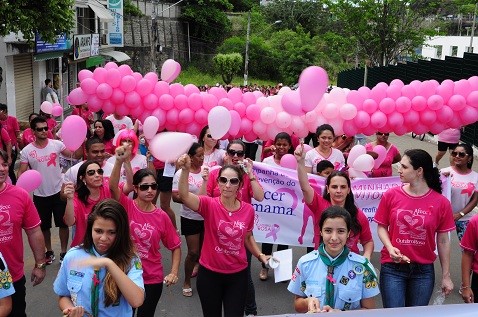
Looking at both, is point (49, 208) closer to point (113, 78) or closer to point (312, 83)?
point (113, 78)

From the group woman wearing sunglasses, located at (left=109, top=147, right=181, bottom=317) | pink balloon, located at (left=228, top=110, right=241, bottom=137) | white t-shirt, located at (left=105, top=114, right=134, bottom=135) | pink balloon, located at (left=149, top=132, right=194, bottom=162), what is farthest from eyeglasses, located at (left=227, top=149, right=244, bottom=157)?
white t-shirt, located at (left=105, top=114, right=134, bottom=135)

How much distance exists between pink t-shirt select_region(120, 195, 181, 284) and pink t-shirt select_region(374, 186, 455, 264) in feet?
5.13

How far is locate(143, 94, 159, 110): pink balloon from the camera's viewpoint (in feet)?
23.4

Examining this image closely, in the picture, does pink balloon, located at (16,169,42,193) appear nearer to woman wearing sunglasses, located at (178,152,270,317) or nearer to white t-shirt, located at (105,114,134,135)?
woman wearing sunglasses, located at (178,152,270,317)

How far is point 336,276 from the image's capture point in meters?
2.99

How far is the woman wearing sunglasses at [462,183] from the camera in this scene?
542cm

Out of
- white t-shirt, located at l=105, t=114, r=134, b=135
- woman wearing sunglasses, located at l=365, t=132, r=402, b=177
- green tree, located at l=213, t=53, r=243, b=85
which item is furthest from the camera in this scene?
green tree, located at l=213, t=53, r=243, b=85

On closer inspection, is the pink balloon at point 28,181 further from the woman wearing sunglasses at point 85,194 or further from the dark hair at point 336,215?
the dark hair at point 336,215

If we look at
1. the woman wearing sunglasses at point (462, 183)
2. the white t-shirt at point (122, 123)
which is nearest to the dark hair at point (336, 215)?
the woman wearing sunglasses at point (462, 183)

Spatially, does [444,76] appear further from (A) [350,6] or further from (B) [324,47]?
(B) [324,47]

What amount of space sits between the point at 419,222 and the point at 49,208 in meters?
4.03

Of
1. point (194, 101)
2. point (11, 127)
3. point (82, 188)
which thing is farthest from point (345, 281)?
point (11, 127)

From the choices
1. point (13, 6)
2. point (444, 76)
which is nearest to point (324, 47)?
point (444, 76)

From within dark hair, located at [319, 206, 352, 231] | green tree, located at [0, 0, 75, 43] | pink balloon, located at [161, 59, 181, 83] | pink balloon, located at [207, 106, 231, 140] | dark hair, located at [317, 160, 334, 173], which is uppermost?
green tree, located at [0, 0, 75, 43]
